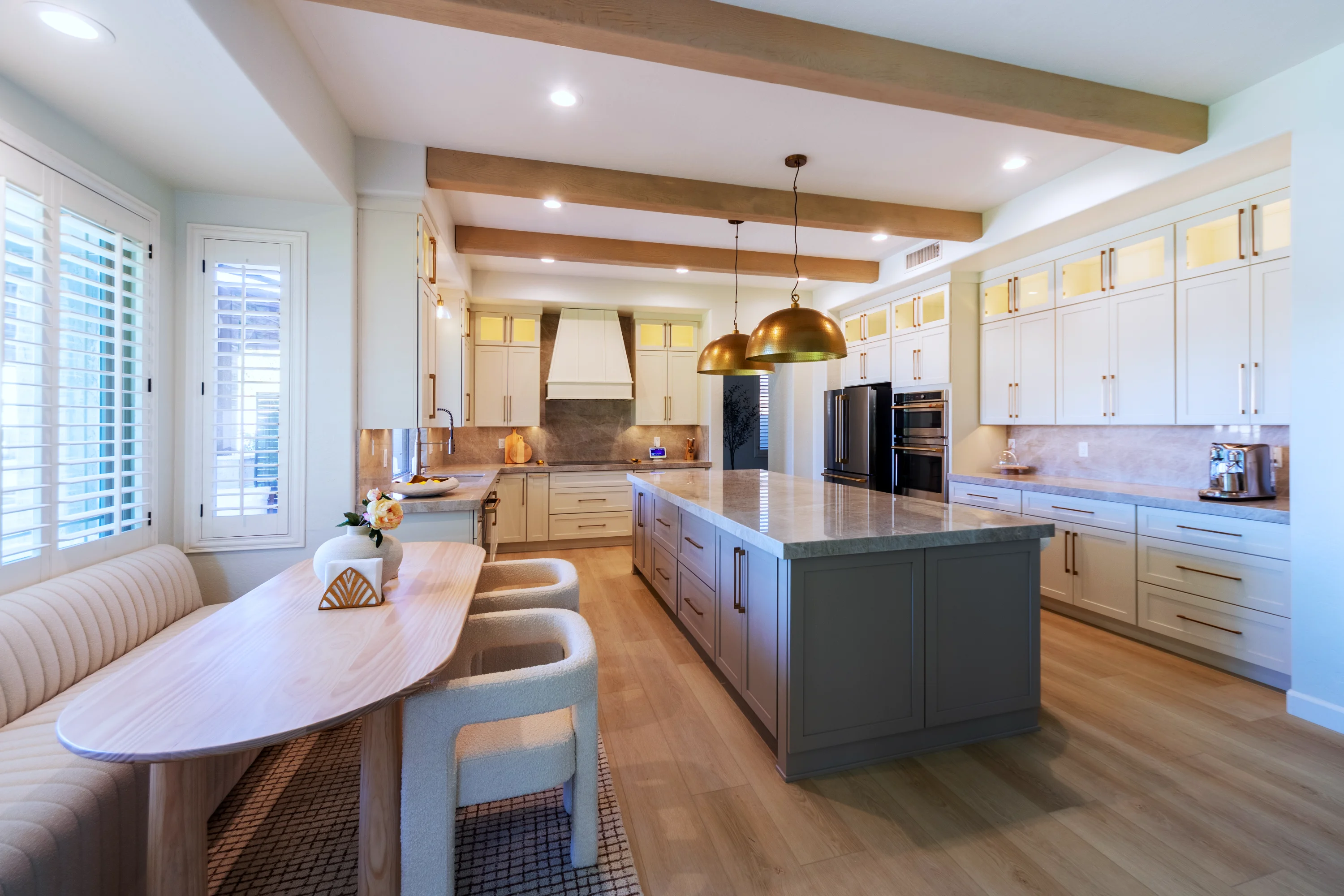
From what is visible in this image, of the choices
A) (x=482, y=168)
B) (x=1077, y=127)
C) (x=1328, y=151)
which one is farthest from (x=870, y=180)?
(x=482, y=168)

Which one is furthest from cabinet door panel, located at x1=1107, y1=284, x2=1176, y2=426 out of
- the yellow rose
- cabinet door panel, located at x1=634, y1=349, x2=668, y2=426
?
the yellow rose

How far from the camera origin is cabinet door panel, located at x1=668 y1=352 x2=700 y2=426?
6.14 m

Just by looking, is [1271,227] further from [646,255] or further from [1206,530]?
[646,255]

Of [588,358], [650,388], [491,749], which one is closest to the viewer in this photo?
[491,749]

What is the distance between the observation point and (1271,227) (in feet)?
9.14

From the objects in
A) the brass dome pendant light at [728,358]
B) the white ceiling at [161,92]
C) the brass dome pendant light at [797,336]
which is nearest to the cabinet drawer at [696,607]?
the brass dome pendant light at [797,336]

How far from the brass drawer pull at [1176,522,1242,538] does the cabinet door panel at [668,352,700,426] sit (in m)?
4.17

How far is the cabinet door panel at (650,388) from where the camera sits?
19.9 ft

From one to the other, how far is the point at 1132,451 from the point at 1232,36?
2.47 metres

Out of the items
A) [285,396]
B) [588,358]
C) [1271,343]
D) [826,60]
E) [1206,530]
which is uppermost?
[826,60]

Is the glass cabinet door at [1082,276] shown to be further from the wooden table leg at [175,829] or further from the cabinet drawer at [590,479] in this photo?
the wooden table leg at [175,829]

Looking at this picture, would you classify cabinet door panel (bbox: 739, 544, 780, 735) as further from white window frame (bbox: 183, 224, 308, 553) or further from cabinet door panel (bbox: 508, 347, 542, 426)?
Result: cabinet door panel (bbox: 508, 347, 542, 426)

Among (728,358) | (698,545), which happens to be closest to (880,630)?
(698,545)

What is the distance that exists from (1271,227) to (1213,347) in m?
0.63
